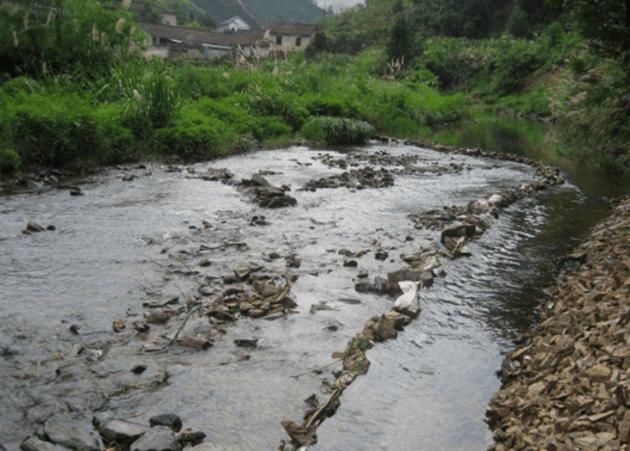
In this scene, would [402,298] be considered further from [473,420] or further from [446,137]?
[446,137]

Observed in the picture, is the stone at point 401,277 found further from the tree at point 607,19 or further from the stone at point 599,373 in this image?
the tree at point 607,19

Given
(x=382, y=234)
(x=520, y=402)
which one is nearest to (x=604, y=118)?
(x=382, y=234)

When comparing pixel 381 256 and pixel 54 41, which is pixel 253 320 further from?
pixel 54 41

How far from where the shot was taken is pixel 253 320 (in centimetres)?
647

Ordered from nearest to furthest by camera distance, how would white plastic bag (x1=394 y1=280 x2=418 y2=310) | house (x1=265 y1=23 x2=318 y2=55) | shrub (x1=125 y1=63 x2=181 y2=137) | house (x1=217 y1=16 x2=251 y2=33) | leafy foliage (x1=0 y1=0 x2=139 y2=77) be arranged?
1. white plastic bag (x1=394 y1=280 x2=418 y2=310)
2. shrub (x1=125 y1=63 x2=181 y2=137)
3. leafy foliage (x1=0 y1=0 x2=139 y2=77)
4. house (x1=265 y1=23 x2=318 y2=55)
5. house (x1=217 y1=16 x2=251 y2=33)

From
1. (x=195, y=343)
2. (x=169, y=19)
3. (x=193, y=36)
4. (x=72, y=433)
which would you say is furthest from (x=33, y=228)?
(x=169, y=19)

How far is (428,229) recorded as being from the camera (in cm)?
1054

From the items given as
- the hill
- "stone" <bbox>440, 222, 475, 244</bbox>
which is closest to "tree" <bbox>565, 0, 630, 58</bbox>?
"stone" <bbox>440, 222, 475, 244</bbox>

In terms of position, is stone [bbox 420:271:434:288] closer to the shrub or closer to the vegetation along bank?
the vegetation along bank

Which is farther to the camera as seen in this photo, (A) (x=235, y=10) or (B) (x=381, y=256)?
(A) (x=235, y=10)

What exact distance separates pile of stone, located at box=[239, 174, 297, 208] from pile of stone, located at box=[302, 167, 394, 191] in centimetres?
103

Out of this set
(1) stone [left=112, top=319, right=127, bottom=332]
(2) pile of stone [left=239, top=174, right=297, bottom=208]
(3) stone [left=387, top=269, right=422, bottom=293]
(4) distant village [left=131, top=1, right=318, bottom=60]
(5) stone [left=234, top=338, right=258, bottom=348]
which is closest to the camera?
(5) stone [left=234, top=338, right=258, bottom=348]

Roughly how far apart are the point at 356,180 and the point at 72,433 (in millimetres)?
10931

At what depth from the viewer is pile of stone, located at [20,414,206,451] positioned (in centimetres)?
416
